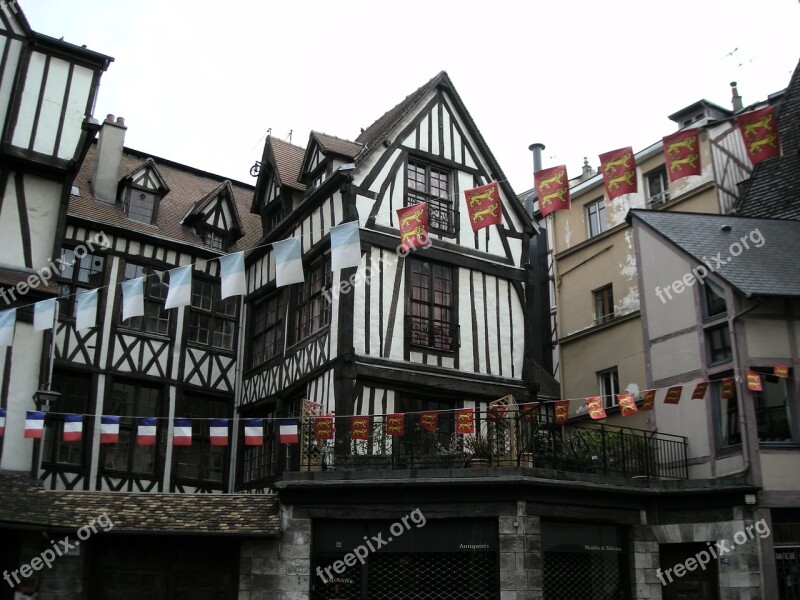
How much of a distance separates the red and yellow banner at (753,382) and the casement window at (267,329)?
9.11 metres

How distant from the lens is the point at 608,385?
65.3 ft

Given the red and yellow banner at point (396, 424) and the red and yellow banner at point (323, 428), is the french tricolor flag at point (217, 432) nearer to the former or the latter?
the red and yellow banner at point (323, 428)

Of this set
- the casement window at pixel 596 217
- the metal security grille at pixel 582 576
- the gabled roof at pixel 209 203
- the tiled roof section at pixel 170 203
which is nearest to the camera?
the metal security grille at pixel 582 576

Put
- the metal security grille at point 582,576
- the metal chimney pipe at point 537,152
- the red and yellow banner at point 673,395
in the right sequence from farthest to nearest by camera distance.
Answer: the metal chimney pipe at point 537,152
the red and yellow banner at point 673,395
the metal security grille at point 582,576

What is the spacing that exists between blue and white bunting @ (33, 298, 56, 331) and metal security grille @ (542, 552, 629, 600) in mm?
8755

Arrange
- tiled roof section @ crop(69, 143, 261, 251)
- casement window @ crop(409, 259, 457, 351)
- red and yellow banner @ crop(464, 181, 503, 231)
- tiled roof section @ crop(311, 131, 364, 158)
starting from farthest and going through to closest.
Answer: tiled roof section @ crop(69, 143, 261, 251)
tiled roof section @ crop(311, 131, 364, 158)
casement window @ crop(409, 259, 457, 351)
red and yellow banner @ crop(464, 181, 503, 231)

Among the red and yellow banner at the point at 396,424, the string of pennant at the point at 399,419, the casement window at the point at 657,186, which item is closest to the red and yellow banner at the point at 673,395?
the string of pennant at the point at 399,419

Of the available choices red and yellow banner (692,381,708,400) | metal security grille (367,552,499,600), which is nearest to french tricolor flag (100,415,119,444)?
metal security grille (367,552,499,600)

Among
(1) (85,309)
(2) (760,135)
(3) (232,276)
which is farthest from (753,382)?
(1) (85,309)

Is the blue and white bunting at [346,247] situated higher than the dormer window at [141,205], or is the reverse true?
the dormer window at [141,205]

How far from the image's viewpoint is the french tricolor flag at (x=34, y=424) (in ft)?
46.7

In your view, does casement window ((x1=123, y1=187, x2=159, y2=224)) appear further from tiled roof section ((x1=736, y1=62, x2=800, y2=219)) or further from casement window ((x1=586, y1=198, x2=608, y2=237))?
tiled roof section ((x1=736, y1=62, x2=800, y2=219))

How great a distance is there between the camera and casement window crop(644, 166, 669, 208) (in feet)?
65.4

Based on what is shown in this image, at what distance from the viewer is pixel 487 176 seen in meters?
18.9
